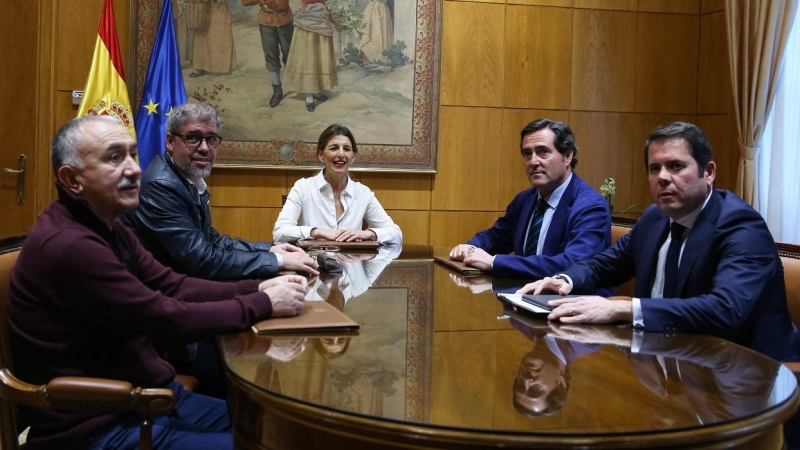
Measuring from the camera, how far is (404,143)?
614 centimetres

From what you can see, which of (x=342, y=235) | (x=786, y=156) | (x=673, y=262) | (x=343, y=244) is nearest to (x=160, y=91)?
(x=342, y=235)

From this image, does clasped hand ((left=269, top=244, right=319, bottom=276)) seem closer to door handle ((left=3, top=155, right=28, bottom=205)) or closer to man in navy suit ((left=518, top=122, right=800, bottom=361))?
man in navy suit ((left=518, top=122, right=800, bottom=361))

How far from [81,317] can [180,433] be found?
0.35 meters

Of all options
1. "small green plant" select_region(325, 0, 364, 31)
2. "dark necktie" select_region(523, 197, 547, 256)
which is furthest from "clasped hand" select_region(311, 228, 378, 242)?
"small green plant" select_region(325, 0, 364, 31)

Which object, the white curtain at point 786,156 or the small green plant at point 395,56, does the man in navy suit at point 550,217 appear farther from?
the white curtain at point 786,156

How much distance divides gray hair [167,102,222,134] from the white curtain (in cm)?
439

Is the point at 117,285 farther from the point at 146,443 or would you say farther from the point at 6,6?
the point at 6,6

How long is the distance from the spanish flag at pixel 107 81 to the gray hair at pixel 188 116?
2.42m

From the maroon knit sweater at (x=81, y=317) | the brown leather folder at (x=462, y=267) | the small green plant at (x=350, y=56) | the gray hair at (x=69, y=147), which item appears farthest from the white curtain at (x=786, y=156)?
the gray hair at (x=69, y=147)

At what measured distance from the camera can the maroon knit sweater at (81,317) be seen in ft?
5.67

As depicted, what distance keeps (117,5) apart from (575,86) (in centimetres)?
365

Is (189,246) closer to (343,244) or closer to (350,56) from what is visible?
(343,244)

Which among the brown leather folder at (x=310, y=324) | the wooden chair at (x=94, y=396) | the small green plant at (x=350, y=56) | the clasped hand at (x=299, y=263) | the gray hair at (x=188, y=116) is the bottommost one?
the wooden chair at (x=94, y=396)

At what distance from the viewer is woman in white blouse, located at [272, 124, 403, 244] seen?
4434mm
